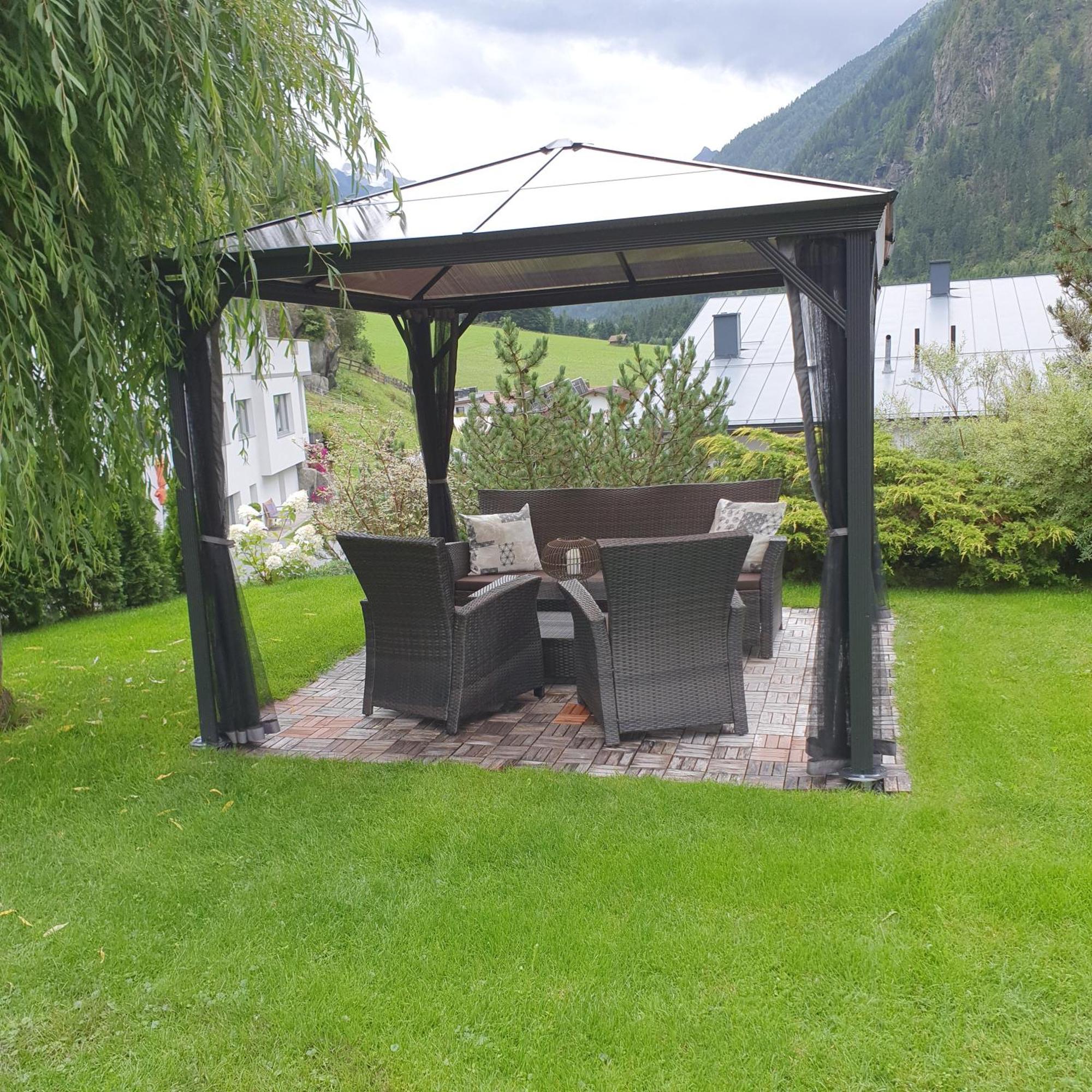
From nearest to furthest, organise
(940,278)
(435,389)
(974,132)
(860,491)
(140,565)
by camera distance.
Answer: (860,491), (435,389), (140,565), (940,278), (974,132)

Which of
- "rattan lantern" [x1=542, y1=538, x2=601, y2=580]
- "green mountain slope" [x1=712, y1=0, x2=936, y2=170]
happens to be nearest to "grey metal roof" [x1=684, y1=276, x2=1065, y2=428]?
"rattan lantern" [x1=542, y1=538, x2=601, y2=580]

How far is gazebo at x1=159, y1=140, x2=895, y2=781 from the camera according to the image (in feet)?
11.6

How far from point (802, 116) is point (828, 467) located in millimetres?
66284

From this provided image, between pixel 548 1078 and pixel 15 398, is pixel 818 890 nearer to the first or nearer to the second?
pixel 548 1078

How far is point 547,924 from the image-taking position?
2.87 meters

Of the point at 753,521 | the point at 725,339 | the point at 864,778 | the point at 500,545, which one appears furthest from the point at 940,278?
the point at 864,778

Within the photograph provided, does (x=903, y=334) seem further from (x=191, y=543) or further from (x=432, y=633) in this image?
(x=191, y=543)

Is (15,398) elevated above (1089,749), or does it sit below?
above

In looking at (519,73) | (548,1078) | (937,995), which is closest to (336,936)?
(548,1078)

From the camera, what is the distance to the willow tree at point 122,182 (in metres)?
3.27

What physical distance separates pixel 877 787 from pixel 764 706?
1.11 meters

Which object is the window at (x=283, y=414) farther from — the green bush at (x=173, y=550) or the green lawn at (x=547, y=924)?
the green lawn at (x=547, y=924)

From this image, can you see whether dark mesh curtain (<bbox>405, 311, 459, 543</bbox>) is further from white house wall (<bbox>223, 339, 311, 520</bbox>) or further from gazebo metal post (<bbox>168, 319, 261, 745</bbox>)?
white house wall (<bbox>223, 339, 311, 520</bbox>)

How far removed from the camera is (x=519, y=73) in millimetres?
95188
